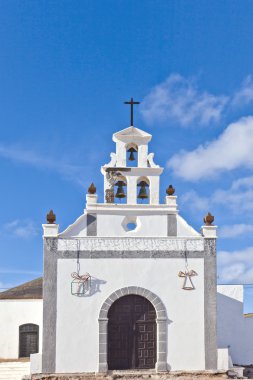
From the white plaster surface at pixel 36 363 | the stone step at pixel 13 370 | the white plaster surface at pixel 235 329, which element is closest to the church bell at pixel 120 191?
the white plaster surface at pixel 36 363

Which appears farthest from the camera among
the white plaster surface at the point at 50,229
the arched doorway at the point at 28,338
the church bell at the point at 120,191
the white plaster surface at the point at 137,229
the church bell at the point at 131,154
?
the arched doorway at the point at 28,338

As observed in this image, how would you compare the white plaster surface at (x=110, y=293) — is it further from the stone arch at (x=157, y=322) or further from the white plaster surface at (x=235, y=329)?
the white plaster surface at (x=235, y=329)

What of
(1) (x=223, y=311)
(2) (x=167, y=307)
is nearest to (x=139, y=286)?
(2) (x=167, y=307)

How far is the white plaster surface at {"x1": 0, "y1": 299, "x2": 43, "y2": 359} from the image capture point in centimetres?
2197

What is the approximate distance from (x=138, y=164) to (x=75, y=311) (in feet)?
16.1

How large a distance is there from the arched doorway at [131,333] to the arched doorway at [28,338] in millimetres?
6645

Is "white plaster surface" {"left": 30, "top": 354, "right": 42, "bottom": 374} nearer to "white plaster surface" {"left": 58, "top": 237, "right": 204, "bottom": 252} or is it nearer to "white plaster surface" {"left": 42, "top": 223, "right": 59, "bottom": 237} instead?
"white plaster surface" {"left": 58, "top": 237, "right": 204, "bottom": 252}

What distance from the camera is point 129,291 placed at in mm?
16609

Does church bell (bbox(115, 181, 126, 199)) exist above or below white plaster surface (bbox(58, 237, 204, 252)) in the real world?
above

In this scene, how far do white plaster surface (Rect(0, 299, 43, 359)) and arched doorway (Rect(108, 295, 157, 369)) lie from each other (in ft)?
20.9

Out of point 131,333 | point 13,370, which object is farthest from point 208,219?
point 13,370

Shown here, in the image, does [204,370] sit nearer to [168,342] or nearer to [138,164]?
[168,342]

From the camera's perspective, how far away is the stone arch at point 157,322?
1619 cm

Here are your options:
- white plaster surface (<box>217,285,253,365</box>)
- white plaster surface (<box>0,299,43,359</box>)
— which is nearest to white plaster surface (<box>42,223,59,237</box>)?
white plaster surface (<box>0,299,43,359</box>)
